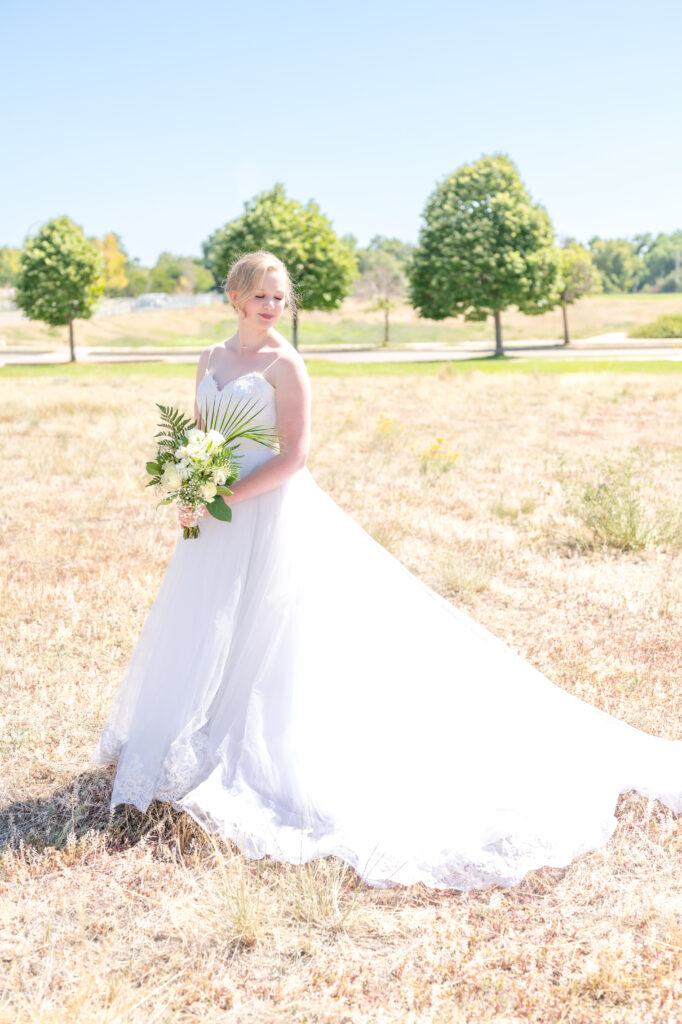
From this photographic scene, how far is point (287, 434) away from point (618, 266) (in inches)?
6651

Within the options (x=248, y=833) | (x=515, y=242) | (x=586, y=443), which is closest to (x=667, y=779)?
(x=248, y=833)

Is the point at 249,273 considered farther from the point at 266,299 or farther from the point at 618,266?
the point at 618,266

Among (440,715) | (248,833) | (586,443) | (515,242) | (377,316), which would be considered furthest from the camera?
(377,316)

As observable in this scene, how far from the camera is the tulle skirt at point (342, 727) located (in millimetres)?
3898

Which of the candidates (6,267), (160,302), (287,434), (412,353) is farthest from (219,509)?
(6,267)

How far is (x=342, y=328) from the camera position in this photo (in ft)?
232

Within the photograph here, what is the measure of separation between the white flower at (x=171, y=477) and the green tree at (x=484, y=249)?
1723 inches

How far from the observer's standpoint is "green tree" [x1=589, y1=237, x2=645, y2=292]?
511 feet

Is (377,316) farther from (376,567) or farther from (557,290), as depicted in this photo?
(376,567)

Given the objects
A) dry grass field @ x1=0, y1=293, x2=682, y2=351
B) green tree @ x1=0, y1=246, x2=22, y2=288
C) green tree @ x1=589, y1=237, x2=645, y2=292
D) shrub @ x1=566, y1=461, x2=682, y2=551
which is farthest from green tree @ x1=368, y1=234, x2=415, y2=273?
shrub @ x1=566, y1=461, x2=682, y2=551

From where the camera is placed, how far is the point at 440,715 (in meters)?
4.28

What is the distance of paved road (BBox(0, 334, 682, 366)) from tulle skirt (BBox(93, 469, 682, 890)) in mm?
39221

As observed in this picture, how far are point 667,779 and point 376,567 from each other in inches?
69.2

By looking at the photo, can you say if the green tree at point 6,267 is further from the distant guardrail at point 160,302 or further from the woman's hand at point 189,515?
the woman's hand at point 189,515
